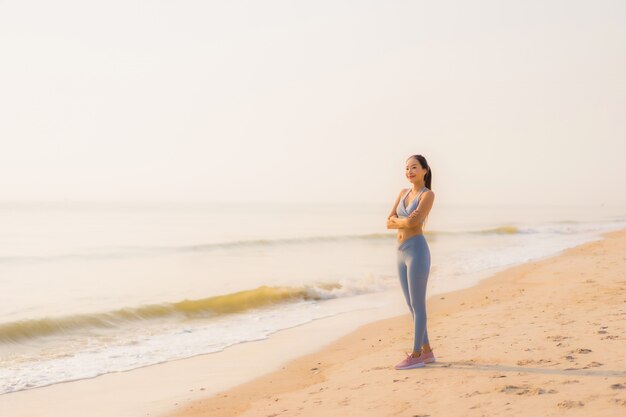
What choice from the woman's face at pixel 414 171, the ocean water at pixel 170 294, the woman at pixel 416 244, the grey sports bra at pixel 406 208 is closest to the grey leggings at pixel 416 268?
the woman at pixel 416 244

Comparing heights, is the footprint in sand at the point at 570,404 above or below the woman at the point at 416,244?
below

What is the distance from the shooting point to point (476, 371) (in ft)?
18.6

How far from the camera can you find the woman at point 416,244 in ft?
19.0

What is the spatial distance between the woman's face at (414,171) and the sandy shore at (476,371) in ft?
6.52

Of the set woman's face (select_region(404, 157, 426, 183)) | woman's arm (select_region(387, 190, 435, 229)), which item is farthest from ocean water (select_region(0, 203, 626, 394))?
woman's face (select_region(404, 157, 426, 183))

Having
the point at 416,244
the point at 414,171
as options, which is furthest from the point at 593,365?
the point at 414,171

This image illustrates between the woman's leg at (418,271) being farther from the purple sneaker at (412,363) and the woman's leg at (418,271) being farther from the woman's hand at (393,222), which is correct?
the purple sneaker at (412,363)

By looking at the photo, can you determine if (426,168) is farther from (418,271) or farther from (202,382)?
(202,382)

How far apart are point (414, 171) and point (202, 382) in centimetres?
382

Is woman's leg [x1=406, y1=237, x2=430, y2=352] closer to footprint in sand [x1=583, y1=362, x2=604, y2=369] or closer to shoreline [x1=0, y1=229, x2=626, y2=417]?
shoreline [x1=0, y1=229, x2=626, y2=417]

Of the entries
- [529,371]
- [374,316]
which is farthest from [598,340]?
[374,316]

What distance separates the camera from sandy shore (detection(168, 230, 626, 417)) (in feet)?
15.3

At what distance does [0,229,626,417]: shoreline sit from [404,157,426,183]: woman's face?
214 centimetres

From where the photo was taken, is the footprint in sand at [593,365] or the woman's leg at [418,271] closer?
the footprint in sand at [593,365]
